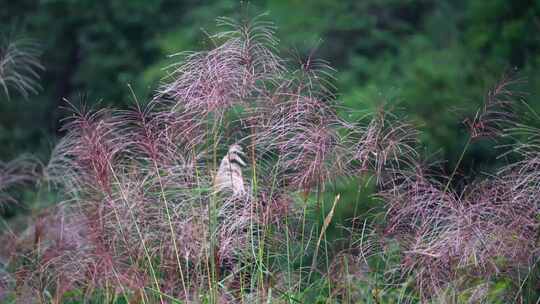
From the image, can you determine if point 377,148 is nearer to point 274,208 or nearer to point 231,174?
point 274,208

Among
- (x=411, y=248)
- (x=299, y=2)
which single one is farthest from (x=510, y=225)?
(x=299, y=2)

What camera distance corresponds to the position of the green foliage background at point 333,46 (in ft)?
36.8

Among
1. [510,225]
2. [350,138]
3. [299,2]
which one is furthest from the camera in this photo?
[299,2]

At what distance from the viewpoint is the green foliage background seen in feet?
36.8

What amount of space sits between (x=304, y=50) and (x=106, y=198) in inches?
327

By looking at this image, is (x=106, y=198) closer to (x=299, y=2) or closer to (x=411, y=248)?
(x=411, y=248)

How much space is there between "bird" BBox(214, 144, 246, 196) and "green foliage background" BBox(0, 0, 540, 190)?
620 centimetres

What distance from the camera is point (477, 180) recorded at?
4.24m

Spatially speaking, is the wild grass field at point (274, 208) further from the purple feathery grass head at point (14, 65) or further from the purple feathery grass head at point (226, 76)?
the purple feathery grass head at point (14, 65)

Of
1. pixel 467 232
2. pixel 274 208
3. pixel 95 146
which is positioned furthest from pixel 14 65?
pixel 467 232

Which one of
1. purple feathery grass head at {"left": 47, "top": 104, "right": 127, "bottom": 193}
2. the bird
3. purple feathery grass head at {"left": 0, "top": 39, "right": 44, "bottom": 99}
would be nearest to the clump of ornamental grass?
the bird

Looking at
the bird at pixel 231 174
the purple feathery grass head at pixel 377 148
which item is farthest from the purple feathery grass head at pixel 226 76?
the purple feathery grass head at pixel 377 148

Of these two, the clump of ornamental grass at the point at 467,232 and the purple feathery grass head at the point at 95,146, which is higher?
the purple feathery grass head at the point at 95,146

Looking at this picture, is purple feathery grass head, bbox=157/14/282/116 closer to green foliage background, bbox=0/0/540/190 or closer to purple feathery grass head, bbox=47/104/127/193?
purple feathery grass head, bbox=47/104/127/193
